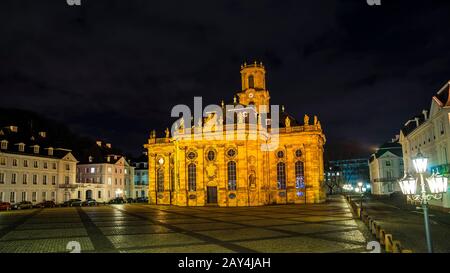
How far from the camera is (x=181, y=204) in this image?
61500 millimetres

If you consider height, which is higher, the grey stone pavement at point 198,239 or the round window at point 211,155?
the round window at point 211,155

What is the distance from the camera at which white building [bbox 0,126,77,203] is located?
62.5 meters

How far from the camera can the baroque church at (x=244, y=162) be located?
58438 mm

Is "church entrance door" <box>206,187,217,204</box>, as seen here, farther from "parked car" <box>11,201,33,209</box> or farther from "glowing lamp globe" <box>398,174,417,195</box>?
"glowing lamp globe" <box>398,174,417,195</box>

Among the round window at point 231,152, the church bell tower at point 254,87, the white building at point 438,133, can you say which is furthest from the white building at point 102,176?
the white building at point 438,133

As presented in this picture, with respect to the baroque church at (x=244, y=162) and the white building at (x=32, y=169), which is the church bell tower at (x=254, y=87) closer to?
the baroque church at (x=244, y=162)

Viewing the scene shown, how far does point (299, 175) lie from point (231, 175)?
34.3ft

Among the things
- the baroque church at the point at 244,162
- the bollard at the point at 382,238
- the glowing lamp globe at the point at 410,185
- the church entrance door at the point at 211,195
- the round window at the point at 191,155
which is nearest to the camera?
the glowing lamp globe at the point at 410,185

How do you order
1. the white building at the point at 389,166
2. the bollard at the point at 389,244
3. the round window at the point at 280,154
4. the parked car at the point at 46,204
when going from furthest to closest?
the white building at the point at 389,166, the parked car at the point at 46,204, the round window at the point at 280,154, the bollard at the point at 389,244

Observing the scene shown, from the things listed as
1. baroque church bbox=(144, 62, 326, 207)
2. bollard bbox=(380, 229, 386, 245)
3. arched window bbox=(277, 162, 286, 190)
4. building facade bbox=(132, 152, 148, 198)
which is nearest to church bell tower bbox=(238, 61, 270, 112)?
baroque church bbox=(144, 62, 326, 207)

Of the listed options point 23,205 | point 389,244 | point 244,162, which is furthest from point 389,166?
point 389,244

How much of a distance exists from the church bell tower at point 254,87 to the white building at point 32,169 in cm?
3652

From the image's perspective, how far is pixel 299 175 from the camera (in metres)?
60.3

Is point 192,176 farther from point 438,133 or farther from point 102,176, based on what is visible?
point 438,133
